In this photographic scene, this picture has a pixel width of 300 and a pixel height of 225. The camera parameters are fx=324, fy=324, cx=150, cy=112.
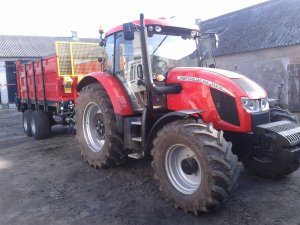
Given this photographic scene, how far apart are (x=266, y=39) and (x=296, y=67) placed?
10.5 ft

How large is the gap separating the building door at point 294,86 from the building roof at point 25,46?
1982cm

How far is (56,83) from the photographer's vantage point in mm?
8109

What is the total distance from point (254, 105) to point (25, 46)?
2703 cm

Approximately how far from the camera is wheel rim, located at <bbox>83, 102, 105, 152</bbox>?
582cm

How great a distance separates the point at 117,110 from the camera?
5.00 metres

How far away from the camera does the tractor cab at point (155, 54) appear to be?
465 cm

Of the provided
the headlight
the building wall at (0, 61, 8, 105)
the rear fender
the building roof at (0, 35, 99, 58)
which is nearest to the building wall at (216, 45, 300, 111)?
the headlight

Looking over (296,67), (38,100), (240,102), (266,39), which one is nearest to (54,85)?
(38,100)

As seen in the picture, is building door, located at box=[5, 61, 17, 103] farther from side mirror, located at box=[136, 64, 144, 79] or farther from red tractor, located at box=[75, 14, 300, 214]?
side mirror, located at box=[136, 64, 144, 79]

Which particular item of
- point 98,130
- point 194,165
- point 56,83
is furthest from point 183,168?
point 56,83

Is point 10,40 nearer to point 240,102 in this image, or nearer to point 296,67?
point 296,67

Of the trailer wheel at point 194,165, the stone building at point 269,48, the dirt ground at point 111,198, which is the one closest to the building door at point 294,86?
the stone building at point 269,48

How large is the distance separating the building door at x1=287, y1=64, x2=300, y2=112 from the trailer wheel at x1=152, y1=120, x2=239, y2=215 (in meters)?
12.1

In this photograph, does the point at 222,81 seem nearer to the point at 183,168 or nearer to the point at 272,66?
the point at 183,168
